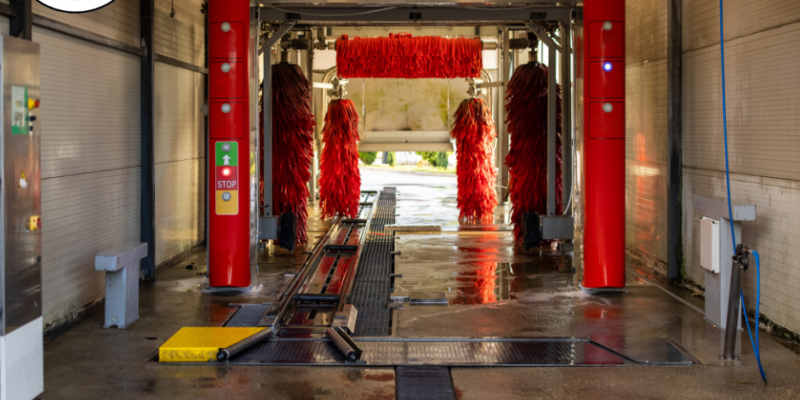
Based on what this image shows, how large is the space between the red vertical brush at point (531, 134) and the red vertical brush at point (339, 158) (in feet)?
7.80

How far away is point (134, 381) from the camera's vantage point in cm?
452

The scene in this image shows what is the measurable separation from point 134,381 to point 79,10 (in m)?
2.43

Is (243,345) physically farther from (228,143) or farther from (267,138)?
(267,138)

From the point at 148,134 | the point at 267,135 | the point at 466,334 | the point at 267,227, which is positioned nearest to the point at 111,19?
the point at 148,134

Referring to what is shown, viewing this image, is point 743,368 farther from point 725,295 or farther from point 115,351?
point 115,351

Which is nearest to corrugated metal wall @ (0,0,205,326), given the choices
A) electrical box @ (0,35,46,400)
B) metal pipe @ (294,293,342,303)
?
electrical box @ (0,35,46,400)

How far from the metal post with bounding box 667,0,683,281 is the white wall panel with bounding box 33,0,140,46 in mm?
5254

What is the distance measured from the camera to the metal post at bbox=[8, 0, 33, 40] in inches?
196

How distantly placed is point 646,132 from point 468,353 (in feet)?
14.4

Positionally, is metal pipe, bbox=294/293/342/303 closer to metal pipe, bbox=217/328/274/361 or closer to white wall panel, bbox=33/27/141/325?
metal pipe, bbox=217/328/274/361

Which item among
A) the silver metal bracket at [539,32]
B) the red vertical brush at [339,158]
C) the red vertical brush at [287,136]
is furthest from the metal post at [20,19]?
the red vertical brush at [339,158]

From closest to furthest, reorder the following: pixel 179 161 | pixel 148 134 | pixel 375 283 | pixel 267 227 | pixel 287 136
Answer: pixel 375 283 → pixel 148 134 → pixel 267 227 → pixel 179 161 → pixel 287 136

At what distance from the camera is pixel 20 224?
154 inches

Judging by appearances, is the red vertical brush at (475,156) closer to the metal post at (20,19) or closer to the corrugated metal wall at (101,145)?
the corrugated metal wall at (101,145)
